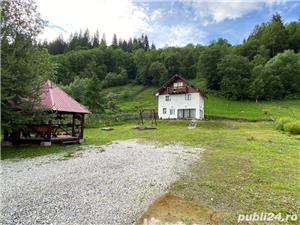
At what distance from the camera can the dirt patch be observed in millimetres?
6346

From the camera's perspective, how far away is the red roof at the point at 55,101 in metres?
18.4

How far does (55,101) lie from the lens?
19375 millimetres

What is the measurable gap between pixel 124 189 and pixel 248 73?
223 ft

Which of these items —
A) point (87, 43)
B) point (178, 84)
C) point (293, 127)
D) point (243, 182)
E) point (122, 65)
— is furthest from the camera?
point (87, 43)

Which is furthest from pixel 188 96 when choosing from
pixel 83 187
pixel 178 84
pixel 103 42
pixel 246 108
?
pixel 103 42

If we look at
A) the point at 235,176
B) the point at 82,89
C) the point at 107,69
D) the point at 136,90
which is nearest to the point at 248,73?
the point at 136,90

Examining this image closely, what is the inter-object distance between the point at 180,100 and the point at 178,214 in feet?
132

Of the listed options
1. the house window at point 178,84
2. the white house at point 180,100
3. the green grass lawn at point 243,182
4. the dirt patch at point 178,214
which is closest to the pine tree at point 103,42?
the white house at point 180,100

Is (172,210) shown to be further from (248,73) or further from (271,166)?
(248,73)

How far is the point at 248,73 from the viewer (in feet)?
231

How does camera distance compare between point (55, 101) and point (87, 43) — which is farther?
point (87, 43)

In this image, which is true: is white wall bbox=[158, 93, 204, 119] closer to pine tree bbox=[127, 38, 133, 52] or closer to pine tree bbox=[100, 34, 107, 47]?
pine tree bbox=[100, 34, 107, 47]

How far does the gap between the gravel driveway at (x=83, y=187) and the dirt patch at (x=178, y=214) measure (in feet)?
1.05

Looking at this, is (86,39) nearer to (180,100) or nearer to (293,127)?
(180,100)
